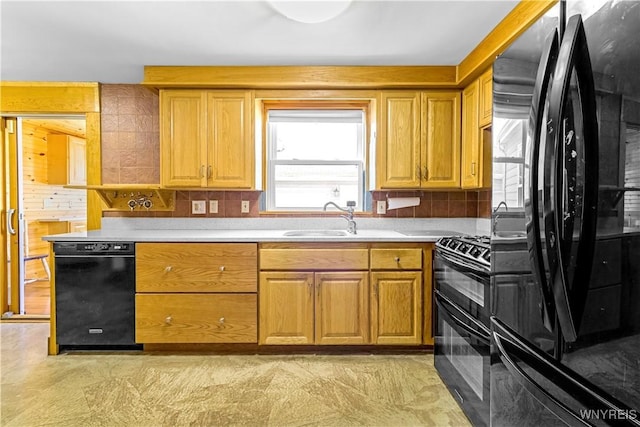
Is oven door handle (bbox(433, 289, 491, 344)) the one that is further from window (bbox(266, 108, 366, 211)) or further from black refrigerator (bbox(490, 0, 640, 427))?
window (bbox(266, 108, 366, 211))

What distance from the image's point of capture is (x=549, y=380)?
3.05 feet

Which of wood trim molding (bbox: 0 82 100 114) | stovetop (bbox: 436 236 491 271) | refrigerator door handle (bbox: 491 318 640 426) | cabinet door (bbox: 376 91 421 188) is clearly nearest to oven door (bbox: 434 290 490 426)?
stovetop (bbox: 436 236 491 271)

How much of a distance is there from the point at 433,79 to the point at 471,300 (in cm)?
190

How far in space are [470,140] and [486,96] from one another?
370 millimetres

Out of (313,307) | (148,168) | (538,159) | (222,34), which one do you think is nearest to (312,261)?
(313,307)

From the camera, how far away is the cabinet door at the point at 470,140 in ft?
9.38

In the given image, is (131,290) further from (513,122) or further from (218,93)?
(513,122)

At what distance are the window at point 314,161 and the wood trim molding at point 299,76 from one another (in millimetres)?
437

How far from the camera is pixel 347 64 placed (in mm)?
3000

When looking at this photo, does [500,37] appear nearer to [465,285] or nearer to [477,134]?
[477,134]

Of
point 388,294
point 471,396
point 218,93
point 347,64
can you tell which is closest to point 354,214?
point 388,294

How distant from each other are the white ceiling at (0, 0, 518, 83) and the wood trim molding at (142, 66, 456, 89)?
0.20ft

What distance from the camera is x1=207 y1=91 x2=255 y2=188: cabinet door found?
3072 mm

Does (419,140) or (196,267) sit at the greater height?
(419,140)
